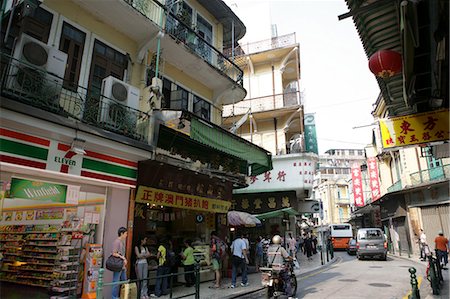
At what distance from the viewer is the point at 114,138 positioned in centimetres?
843

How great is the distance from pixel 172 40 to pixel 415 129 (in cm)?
797

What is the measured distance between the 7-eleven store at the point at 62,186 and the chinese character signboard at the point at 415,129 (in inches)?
265

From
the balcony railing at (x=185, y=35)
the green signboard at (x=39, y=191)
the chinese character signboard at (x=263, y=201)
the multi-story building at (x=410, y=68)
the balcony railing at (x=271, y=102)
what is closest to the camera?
the multi-story building at (x=410, y=68)

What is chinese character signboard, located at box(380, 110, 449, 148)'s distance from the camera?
20.9 feet

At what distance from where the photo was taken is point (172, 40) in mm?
10727

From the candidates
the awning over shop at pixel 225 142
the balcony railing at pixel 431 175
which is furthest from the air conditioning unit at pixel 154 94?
the balcony railing at pixel 431 175

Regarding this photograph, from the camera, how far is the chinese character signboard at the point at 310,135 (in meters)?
21.6

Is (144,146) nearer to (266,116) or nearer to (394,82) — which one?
(394,82)

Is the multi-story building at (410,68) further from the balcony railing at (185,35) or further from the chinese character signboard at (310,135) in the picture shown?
the chinese character signboard at (310,135)

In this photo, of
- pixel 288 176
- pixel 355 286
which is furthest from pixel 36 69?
pixel 288 176

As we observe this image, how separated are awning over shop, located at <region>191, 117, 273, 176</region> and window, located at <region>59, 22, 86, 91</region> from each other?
3.55 metres

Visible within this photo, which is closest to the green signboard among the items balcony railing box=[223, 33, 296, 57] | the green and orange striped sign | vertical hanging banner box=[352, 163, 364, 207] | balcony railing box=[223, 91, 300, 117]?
the green and orange striped sign

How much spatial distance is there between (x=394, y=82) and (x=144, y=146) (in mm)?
6822

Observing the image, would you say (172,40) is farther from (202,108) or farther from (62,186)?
(62,186)
